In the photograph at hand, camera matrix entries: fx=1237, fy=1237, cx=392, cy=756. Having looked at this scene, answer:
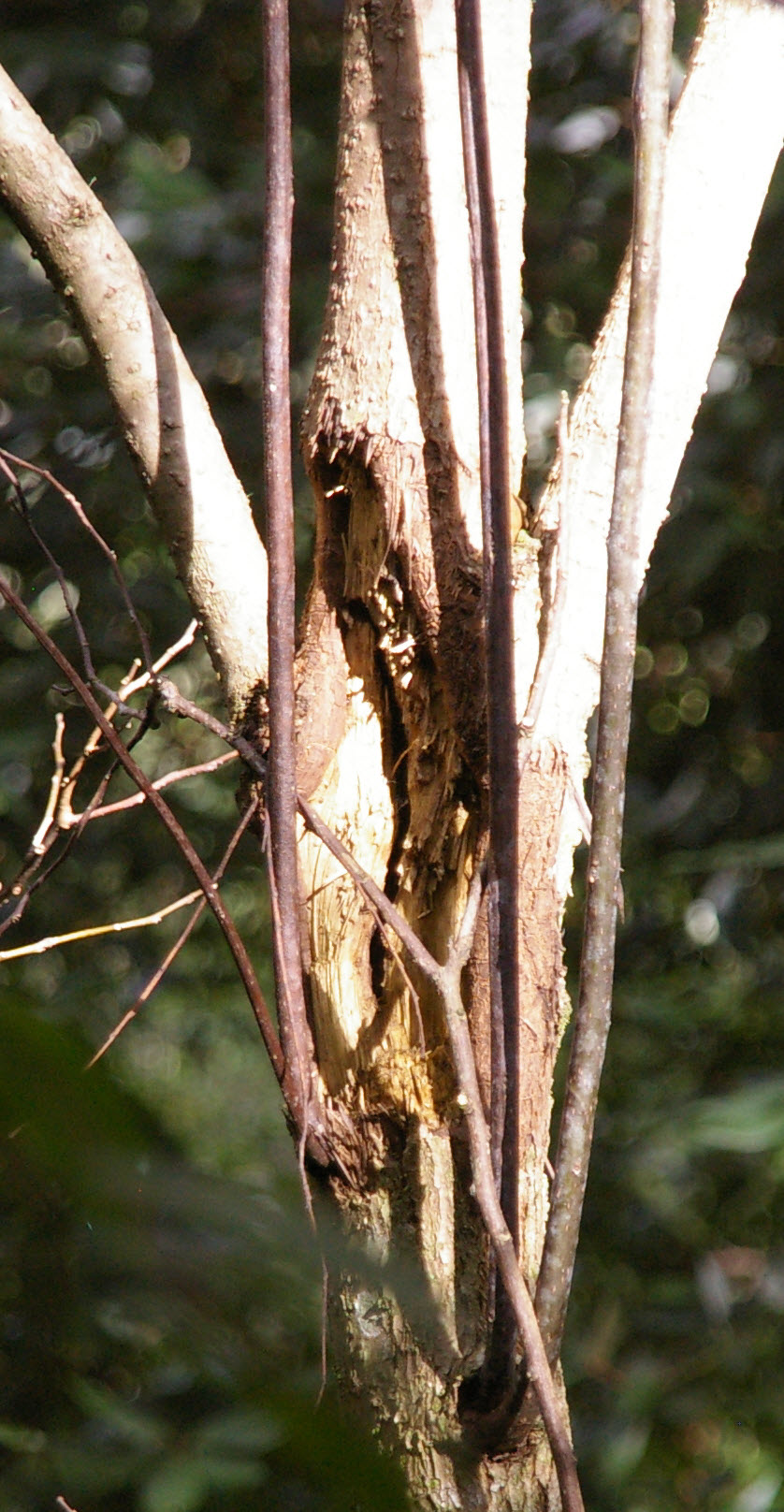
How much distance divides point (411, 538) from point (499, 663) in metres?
0.12

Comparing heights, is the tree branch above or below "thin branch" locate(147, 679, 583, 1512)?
above

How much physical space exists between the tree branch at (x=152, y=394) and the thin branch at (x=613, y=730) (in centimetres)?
24

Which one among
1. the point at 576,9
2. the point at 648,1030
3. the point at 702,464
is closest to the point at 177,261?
the point at 576,9

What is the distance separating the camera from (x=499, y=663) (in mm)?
584

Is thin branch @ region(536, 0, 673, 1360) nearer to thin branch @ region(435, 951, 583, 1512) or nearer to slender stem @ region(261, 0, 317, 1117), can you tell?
thin branch @ region(435, 951, 583, 1512)

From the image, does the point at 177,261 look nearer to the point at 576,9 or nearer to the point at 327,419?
the point at 576,9

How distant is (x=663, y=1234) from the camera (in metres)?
1.62

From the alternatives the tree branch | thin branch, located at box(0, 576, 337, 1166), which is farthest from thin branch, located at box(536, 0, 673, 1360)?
the tree branch

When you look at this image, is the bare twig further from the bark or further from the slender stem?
the slender stem

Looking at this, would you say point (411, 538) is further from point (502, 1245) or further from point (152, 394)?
point (502, 1245)

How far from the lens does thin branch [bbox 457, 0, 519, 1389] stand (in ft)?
1.88

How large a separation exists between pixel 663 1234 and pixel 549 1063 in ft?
3.67

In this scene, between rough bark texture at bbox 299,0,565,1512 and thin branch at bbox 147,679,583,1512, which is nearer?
thin branch at bbox 147,679,583,1512

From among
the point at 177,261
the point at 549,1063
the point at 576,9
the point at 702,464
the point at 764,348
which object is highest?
the point at 576,9
